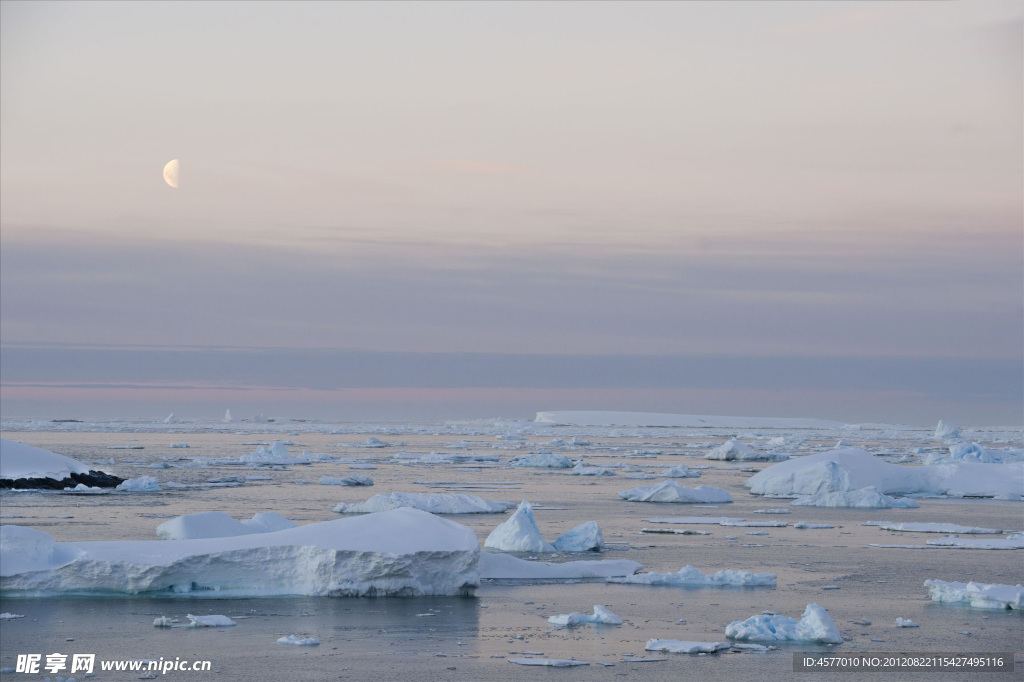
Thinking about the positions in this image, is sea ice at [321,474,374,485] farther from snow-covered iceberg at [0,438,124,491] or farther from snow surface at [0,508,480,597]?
snow surface at [0,508,480,597]

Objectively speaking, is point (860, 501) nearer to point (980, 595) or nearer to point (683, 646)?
point (980, 595)

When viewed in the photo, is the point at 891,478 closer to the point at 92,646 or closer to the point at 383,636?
the point at 383,636

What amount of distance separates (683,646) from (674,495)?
12344 mm

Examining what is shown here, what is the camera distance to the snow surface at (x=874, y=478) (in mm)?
21766

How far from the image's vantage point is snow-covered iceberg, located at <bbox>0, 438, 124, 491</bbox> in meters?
21.2

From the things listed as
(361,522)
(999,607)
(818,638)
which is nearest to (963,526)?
(999,607)

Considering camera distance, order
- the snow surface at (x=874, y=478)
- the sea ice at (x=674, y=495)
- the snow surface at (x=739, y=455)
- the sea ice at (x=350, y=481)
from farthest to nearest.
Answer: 1. the snow surface at (x=739, y=455)
2. the sea ice at (x=350, y=481)
3. the snow surface at (x=874, y=478)
4. the sea ice at (x=674, y=495)

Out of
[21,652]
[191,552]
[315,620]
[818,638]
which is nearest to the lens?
[21,652]

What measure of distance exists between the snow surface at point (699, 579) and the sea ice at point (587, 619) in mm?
1993

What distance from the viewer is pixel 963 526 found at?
636 inches

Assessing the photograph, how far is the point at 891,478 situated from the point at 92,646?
18511 millimetres

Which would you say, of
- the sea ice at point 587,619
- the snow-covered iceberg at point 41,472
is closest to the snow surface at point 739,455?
the snow-covered iceberg at point 41,472

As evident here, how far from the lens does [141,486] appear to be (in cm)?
2069

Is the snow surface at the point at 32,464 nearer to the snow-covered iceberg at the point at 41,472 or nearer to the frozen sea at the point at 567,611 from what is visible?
the snow-covered iceberg at the point at 41,472
